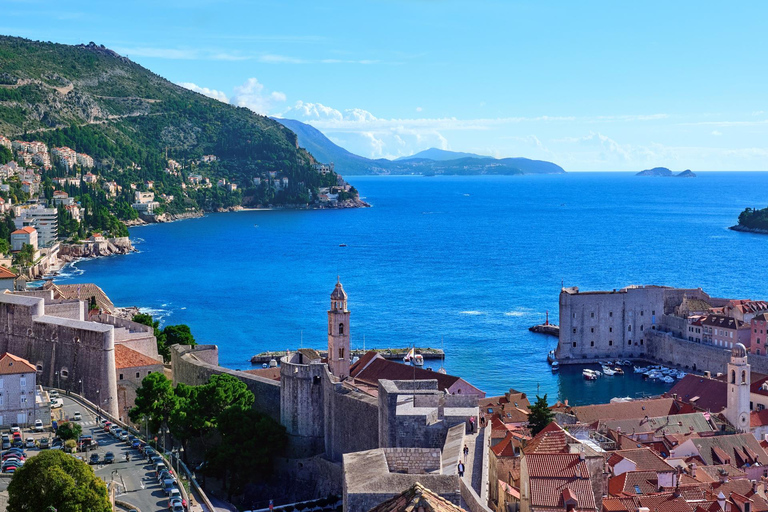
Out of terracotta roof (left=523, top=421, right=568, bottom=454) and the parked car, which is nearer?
terracotta roof (left=523, top=421, right=568, bottom=454)

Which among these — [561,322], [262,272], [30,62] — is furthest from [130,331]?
[30,62]

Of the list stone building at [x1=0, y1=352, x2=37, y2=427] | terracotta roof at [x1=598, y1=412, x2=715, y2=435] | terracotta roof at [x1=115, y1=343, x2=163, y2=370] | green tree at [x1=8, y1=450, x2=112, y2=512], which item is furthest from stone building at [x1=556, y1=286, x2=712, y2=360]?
green tree at [x1=8, y1=450, x2=112, y2=512]

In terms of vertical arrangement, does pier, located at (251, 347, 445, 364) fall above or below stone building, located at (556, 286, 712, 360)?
below

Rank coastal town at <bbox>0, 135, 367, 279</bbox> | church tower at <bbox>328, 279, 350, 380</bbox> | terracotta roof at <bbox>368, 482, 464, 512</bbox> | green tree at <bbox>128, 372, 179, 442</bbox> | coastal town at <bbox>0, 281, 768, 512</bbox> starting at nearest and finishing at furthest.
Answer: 1. terracotta roof at <bbox>368, 482, 464, 512</bbox>
2. coastal town at <bbox>0, 281, 768, 512</bbox>
3. green tree at <bbox>128, 372, 179, 442</bbox>
4. church tower at <bbox>328, 279, 350, 380</bbox>
5. coastal town at <bbox>0, 135, 367, 279</bbox>

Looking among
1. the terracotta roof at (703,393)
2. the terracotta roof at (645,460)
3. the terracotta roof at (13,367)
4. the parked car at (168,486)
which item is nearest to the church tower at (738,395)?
the terracotta roof at (703,393)

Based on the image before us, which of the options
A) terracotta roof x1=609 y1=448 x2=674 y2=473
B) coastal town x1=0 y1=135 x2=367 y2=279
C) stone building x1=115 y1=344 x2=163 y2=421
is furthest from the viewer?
coastal town x1=0 y1=135 x2=367 y2=279

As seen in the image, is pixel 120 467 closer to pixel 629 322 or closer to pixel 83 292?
pixel 83 292

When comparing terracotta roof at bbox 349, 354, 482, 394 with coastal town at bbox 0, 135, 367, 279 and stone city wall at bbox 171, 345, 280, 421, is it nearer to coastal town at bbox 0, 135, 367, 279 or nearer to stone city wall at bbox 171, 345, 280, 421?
stone city wall at bbox 171, 345, 280, 421

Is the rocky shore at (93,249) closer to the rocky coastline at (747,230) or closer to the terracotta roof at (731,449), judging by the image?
the terracotta roof at (731,449)
